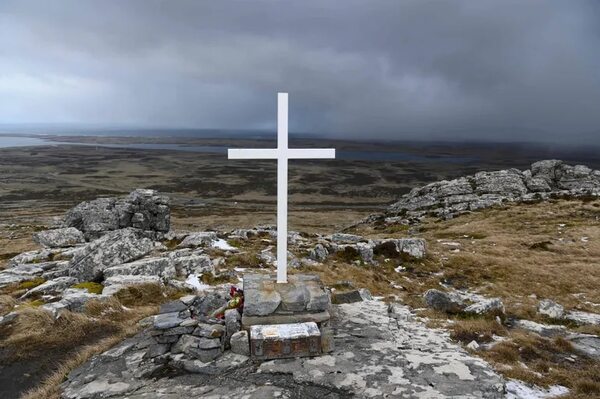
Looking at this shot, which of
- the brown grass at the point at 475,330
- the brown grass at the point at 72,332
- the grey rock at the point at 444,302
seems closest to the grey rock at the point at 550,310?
the grey rock at the point at 444,302

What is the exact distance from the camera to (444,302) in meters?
14.1

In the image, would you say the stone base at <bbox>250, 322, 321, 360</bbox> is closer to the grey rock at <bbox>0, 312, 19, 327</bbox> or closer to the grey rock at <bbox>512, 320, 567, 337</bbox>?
the grey rock at <bbox>512, 320, 567, 337</bbox>

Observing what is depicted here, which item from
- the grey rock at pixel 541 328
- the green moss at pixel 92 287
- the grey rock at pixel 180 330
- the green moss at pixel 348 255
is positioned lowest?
Answer: the green moss at pixel 348 255

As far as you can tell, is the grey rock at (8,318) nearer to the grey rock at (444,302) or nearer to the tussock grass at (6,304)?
the tussock grass at (6,304)

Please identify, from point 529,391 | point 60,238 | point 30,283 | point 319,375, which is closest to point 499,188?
point 60,238

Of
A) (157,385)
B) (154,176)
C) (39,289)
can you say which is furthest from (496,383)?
(154,176)

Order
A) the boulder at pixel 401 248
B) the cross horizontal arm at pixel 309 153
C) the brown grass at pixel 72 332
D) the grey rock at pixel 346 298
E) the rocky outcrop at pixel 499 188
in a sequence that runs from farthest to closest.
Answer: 1. the rocky outcrop at pixel 499 188
2. the boulder at pixel 401 248
3. the grey rock at pixel 346 298
4. the cross horizontal arm at pixel 309 153
5. the brown grass at pixel 72 332

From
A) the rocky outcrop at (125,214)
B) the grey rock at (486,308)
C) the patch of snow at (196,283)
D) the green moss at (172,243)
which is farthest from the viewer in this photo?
the rocky outcrop at (125,214)

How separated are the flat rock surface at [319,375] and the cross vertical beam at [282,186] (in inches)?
99.0

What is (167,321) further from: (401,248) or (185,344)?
(401,248)

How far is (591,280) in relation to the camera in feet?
69.9

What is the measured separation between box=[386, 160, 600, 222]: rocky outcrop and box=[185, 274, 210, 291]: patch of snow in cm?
4407

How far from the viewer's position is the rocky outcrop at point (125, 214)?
34.1 metres

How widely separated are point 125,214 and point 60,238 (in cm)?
513
